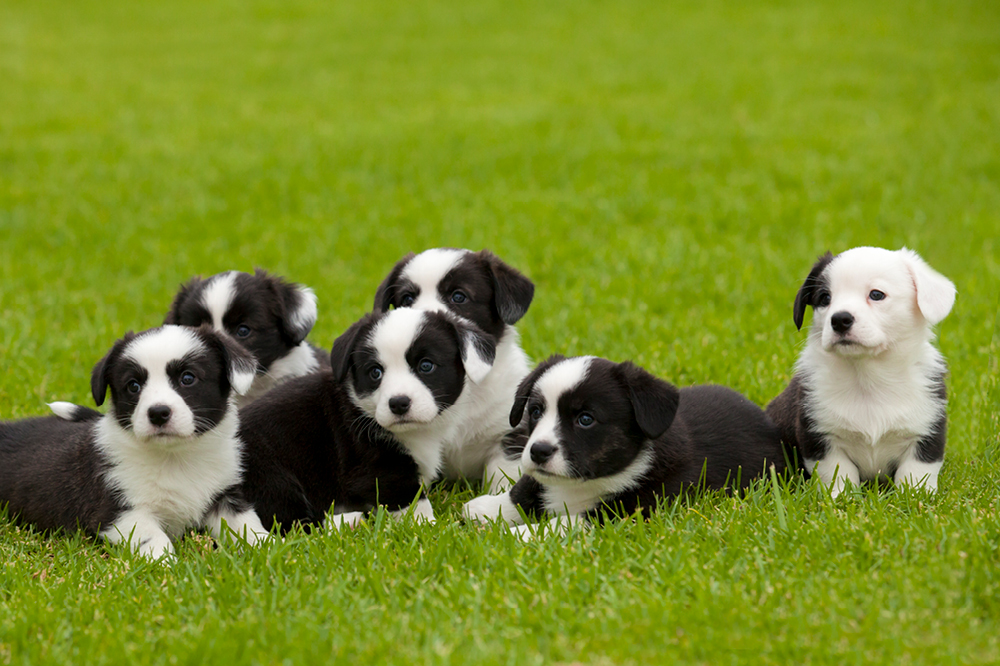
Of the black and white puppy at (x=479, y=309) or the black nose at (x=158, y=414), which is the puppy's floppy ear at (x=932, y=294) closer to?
the black and white puppy at (x=479, y=309)

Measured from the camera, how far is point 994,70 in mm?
15688

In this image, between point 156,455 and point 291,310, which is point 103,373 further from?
point 291,310

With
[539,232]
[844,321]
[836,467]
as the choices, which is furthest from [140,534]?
[539,232]

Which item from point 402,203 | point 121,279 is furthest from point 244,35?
point 121,279

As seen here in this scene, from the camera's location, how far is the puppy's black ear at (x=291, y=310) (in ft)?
19.7

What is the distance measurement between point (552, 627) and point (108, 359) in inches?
95.3

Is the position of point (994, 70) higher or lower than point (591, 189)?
higher

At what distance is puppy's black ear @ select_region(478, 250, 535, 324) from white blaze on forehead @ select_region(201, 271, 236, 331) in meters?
1.43

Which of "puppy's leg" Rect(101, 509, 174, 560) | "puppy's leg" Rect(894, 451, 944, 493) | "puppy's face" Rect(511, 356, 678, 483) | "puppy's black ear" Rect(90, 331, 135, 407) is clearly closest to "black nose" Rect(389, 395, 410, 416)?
"puppy's face" Rect(511, 356, 678, 483)

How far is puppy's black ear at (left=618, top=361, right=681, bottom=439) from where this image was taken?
4.54 metres

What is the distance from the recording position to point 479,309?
5793 millimetres

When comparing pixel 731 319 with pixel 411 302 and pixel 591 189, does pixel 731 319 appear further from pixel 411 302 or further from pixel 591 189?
pixel 591 189

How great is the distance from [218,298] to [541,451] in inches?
92.7

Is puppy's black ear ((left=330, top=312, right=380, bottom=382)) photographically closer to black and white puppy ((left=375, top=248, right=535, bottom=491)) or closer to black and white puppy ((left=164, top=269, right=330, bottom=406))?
black and white puppy ((left=375, top=248, right=535, bottom=491))
